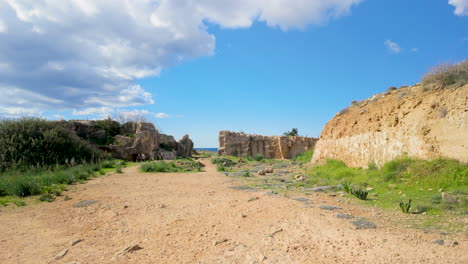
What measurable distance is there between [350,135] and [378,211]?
6.76 m

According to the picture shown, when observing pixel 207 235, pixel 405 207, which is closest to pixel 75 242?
pixel 207 235

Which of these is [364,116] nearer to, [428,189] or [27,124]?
[428,189]

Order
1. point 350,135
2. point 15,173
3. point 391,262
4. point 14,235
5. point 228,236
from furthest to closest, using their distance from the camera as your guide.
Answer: point 350,135 < point 15,173 < point 14,235 < point 228,236 < point 391,262

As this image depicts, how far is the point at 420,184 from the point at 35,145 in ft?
48.7

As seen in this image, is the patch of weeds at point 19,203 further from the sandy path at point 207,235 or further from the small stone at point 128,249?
the small stone at point 128,249

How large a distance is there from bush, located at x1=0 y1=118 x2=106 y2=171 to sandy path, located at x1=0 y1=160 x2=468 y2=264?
7453mm

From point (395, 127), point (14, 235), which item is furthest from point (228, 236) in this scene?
point (395, 127)

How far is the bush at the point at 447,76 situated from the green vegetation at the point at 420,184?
7.67 feet

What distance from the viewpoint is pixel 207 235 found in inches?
166

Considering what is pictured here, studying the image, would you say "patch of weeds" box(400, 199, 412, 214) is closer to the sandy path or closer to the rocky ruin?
the sandy path

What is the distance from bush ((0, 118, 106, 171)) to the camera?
40.8 feet

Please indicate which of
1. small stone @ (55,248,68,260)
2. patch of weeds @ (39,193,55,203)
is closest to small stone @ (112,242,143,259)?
small stone @ (55,248,68,260)

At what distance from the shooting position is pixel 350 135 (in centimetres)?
1159

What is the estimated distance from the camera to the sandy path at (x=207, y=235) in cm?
341
